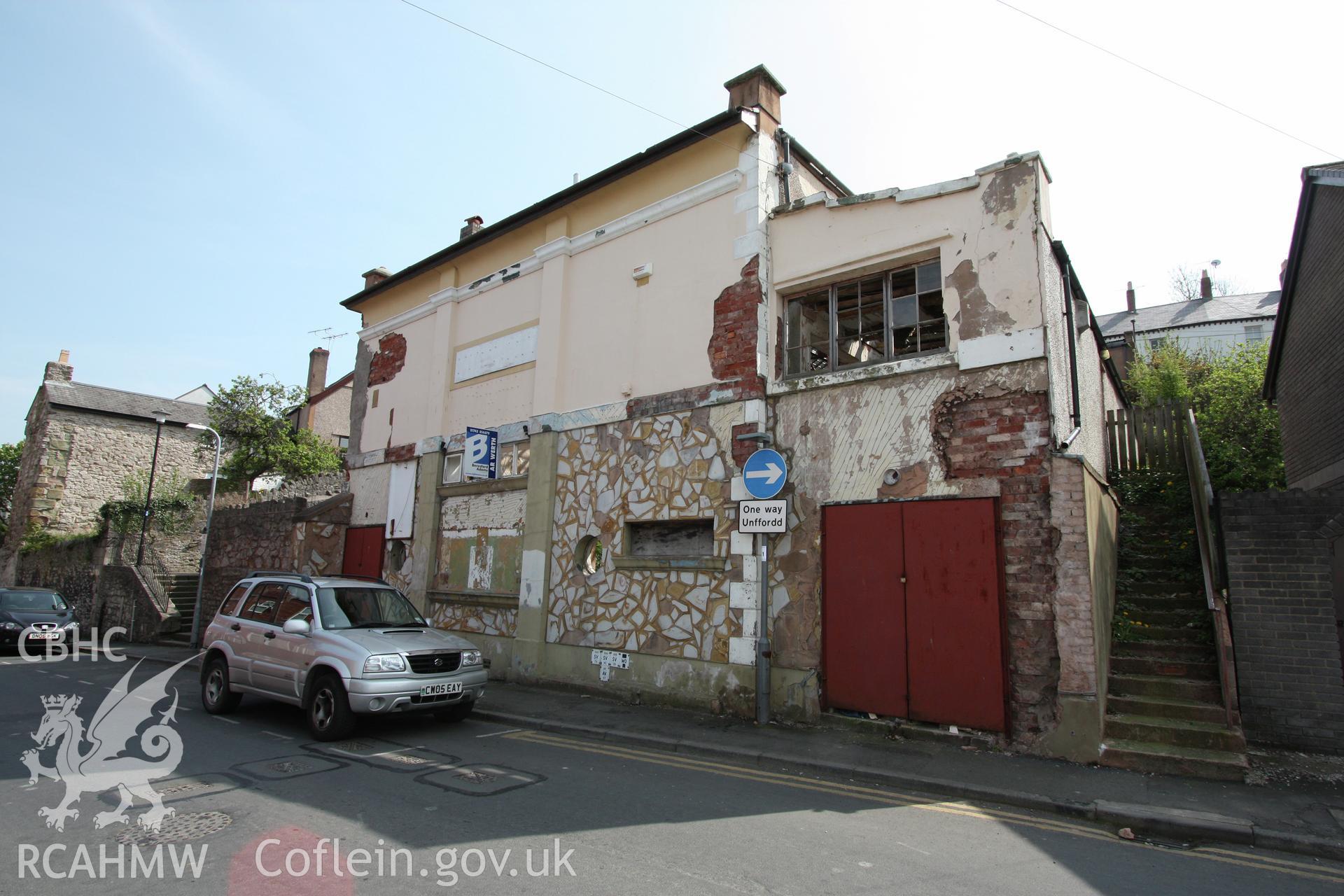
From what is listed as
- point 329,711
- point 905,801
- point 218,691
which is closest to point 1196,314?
point 905,801

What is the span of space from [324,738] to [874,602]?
6.24m

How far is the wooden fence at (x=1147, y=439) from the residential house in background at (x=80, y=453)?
31264 millimetres

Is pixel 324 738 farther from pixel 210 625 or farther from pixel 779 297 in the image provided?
pixel 779 297

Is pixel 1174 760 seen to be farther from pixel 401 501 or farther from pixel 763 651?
pixel 401 501

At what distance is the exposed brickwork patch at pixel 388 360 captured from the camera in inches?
645

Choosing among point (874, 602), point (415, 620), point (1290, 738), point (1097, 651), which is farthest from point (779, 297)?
point (1290, 738)

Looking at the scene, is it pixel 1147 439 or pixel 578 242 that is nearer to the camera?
pixel 578 242

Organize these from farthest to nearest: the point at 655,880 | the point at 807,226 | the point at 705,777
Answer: the point at 807,226, the point at 705,777, the point at 655,880

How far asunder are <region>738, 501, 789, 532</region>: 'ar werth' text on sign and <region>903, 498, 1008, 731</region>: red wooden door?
1.54m

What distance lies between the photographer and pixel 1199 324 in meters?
33.9

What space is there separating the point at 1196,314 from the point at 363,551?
39.1 m

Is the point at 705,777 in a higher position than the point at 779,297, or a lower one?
lower

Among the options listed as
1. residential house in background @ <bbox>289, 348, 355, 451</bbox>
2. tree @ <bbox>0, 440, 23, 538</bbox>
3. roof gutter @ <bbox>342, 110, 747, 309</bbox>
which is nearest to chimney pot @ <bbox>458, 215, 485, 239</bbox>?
roof gutter @ <bbox>342, 110, 747, 309</bbox>

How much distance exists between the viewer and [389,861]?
4.34 meters
